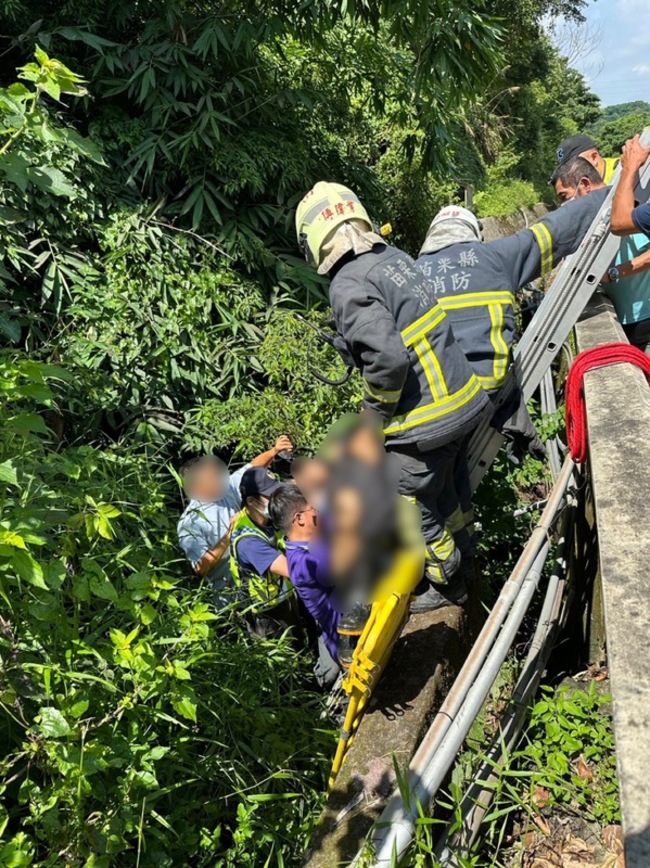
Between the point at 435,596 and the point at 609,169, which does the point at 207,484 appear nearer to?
the point at 435,596

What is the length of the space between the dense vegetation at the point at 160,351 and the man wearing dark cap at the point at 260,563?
206 millimetres

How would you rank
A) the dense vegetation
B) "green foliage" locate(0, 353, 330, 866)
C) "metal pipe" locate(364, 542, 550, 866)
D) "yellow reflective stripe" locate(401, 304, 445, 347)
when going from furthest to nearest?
"yellow reflective stripe" locate(401, 304, 445, 347) < the dense vegetation < "green foliage" locate(0, 353, 330, 866) < "metal pipe" locate(364, 542, 550, 866)

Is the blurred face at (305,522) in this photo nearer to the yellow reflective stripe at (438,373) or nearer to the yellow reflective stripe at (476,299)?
the yellow reflective stripe at (438,373)

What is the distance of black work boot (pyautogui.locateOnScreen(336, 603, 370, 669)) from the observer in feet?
7.58

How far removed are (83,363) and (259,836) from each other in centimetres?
268

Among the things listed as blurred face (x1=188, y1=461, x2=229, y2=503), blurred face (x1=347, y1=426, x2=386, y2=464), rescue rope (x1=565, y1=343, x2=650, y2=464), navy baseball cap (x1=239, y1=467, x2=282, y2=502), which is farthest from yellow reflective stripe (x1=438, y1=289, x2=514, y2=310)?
blurred face (x1=188, y1=461, x2=229, y2=503)

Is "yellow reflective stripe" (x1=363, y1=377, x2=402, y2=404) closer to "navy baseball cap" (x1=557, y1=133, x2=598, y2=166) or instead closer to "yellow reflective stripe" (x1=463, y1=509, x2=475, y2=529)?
"yellow reflective stripe" (x1=463, y1=509, x2=475, y2=529)

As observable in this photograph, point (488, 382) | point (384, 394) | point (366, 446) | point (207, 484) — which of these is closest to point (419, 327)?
point (384, 394)

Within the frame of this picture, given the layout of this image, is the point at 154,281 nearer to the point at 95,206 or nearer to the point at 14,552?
the point at 95,206

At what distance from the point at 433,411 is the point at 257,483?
1.08 meters

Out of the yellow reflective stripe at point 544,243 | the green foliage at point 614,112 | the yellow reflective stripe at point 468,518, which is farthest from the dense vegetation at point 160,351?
the green foliage at point 614,112

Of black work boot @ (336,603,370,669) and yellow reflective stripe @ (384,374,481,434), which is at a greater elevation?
yellow reflective stripe @ (384,374,481,434)

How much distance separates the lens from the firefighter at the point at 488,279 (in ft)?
9.28

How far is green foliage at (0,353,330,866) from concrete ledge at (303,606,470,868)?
20 centimetres
